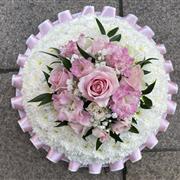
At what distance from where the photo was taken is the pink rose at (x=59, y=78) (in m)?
0.98

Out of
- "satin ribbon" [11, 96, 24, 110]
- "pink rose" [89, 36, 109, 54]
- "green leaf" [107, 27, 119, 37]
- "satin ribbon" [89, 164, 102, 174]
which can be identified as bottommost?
"satin ribbon" [89, 164, 102, 174]

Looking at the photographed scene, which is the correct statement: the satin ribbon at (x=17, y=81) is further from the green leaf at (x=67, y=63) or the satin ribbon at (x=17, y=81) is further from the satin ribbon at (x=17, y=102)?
the green leaf at (x=67, y=63)

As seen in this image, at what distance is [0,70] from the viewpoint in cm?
140

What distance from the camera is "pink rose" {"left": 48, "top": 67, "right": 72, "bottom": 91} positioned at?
976 millimetres

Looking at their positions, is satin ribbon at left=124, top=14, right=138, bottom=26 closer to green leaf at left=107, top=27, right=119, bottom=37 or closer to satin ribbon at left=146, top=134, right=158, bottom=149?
green leaf at left=107, top=27, right=119, bottom=37

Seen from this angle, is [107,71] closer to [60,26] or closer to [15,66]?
[60,26]

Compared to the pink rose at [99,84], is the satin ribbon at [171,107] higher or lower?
lower

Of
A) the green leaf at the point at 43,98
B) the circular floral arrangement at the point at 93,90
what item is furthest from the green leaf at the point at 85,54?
the green leaf at the point at 43,98

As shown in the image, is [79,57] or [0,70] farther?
[0,70]

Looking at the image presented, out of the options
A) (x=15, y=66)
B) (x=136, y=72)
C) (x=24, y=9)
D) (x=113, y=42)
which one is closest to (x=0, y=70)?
(x=15, y=66)

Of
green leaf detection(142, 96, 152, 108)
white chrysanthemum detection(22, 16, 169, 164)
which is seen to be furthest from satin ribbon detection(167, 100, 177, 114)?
green leaf detection(142, 96, 152, 108)

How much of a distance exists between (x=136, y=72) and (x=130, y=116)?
113mm

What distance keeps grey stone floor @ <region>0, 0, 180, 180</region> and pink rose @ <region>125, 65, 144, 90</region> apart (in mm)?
460

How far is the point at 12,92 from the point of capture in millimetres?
1383
